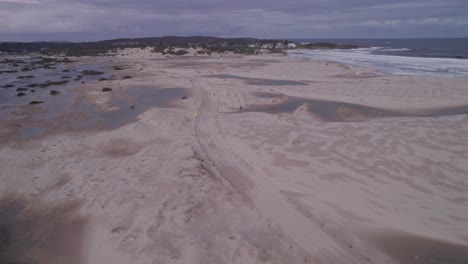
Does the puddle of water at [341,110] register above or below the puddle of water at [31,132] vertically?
above

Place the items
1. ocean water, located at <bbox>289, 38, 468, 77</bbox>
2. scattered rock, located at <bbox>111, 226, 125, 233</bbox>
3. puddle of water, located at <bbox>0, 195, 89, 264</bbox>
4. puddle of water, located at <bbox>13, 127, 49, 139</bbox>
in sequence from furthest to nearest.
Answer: ocean water, located at <bbox>289, 38, 468, 77</bbox>, puddle of water, located at <bbox>13, 127, 49, 139</bbox>, scattered rock, located at <bbox>111, 226, 125, 233</bbox>, puddle of water, located at <bbox>0, 195, 89, 264</bbox>

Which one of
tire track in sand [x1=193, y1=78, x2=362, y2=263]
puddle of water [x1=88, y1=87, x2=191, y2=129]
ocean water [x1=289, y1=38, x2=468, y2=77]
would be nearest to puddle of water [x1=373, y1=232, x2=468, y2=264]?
tire track in sand [x1=193, y1=78, x2=362, y2=263]

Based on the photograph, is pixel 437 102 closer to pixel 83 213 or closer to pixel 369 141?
pixel 369 141

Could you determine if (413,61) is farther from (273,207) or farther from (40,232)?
Result: (40,232)

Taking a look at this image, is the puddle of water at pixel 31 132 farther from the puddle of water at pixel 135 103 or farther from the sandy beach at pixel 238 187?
the puddle of water at pixel 135 103

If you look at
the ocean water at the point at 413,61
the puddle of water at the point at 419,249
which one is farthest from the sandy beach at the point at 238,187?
the ocean water at the point at 413,61

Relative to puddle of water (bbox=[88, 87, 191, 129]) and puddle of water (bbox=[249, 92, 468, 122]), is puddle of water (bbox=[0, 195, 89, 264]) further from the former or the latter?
Result: puddle of water (bbox=[249, 92, 468, 122])

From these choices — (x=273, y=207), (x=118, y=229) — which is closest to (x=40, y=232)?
(x=118, y=229)
